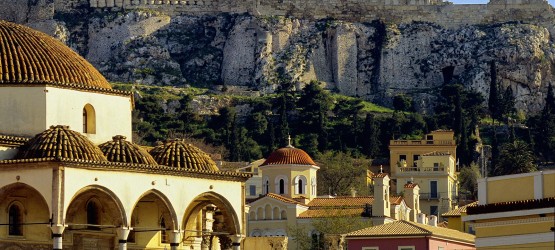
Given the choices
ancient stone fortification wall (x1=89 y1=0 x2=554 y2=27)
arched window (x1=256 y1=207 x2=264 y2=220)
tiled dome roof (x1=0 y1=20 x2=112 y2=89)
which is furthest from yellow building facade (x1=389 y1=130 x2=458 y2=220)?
tiled dome roof (x1=0 y1=20 x2=112 y2=89)

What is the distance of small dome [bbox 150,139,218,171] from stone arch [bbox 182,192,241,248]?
1206 millimetres

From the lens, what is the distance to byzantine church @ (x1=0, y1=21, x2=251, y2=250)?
64.6 metres

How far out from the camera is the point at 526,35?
180625 mm

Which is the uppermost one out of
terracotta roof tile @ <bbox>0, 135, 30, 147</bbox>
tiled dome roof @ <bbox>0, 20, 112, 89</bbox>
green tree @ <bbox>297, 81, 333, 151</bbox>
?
green tree @ <bbox>297, 81, 333, 151</bbox>

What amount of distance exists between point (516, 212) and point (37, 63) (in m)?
26.6

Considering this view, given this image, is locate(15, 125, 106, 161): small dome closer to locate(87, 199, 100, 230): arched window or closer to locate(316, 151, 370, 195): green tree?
locate(87, 199, 100, 230): arched window

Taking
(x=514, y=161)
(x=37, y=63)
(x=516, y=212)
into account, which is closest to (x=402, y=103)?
(x=514, y=161)

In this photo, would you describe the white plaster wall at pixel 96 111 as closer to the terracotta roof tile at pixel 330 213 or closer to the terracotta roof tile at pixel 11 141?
the terracotta roof tile at pixel 11 141

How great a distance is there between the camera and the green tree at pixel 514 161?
136 m

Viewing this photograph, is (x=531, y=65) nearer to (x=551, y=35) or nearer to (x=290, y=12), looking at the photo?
(x=551, y=35)

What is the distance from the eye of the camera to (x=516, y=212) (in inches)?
1922

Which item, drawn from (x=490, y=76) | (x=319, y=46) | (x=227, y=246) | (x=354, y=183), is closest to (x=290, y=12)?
(x=319, y=46)

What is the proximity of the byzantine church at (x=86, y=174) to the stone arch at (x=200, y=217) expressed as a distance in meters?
0.04

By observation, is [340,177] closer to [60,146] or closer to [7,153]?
[7,153]
